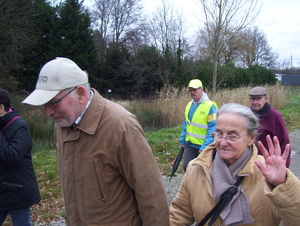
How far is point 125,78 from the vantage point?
99.6 ft

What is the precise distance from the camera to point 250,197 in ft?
6.13

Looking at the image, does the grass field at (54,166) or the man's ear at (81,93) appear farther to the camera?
the grass field at (54,166)

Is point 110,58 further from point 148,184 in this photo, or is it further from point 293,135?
point 148,184

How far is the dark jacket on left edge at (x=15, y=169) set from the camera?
8.87 ft

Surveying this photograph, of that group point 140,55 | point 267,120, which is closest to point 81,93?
point 267,120

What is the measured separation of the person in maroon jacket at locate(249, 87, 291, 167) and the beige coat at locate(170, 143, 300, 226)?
194cm

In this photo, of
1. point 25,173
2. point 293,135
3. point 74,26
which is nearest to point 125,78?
point 74,26

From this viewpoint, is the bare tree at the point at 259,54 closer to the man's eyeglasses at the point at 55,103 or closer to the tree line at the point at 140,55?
the tree line at the point at 140,55

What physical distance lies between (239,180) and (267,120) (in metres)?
2.20

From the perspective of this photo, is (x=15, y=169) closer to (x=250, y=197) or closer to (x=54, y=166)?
(x=250, y=197)

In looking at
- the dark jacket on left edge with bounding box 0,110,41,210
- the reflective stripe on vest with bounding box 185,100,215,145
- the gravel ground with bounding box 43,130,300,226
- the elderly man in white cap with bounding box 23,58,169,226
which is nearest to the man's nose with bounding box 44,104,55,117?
the elderly man in white cap with bounding box 23,58,169,226

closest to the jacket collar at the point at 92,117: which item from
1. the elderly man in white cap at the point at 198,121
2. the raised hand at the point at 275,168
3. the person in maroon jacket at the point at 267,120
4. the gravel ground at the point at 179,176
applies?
the raised hand at the point at 275,168

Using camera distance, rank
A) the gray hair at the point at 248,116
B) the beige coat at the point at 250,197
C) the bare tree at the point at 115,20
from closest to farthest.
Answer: the beige coat at the point at 250,197 → the gray hair at the point at 248,116 → the bare tree at the point at 115,20

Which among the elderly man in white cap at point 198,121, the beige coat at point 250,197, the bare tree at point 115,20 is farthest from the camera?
the bare tree at point 115,20
